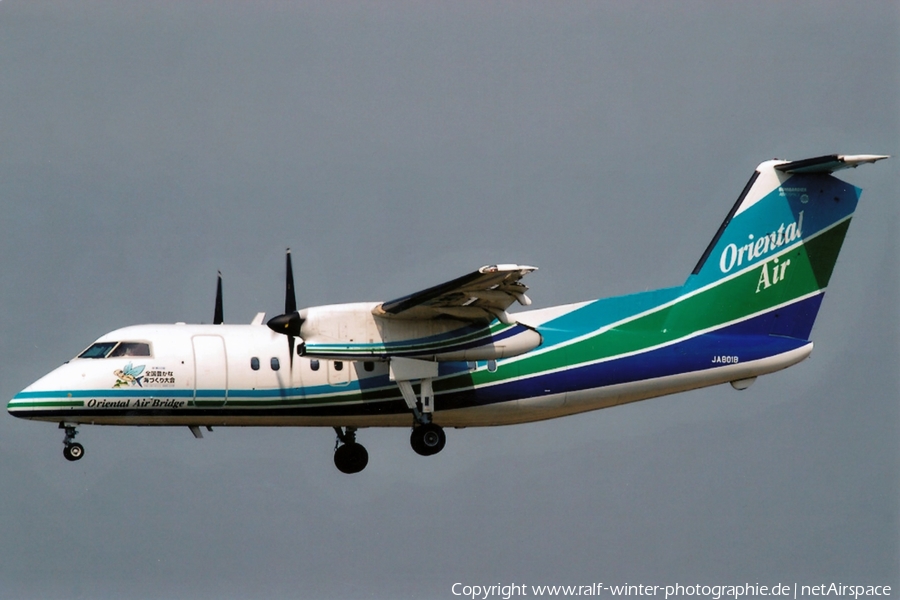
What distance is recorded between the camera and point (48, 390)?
54.7 feet

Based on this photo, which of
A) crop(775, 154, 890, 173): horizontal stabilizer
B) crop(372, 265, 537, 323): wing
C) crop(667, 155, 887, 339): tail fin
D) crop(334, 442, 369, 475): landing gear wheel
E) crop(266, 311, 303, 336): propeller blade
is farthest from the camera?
crop(334, 442, 369, 475): landing gear wheel

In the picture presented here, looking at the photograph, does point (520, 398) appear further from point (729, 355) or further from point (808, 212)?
point (808, 212)

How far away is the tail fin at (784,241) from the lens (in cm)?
1859

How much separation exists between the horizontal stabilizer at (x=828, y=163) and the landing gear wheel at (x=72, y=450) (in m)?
10.5

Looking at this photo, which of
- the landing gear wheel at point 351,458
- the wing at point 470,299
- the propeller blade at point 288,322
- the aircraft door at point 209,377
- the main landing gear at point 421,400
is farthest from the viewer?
the landing gear wheel at point 351,458

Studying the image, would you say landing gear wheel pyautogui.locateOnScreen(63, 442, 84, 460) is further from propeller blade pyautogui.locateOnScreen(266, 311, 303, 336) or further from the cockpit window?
propeller blade pyautogui.locateOnScreen(266, 311, 303, 336)

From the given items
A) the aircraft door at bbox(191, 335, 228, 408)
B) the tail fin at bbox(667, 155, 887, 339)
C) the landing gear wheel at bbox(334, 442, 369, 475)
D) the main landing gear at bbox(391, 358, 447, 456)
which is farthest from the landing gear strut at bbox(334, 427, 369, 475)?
the tail fin at bbox(667, 155, 887, 339)

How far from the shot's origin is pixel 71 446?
56.1 ft

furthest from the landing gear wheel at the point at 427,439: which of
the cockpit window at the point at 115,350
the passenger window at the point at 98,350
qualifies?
the passenger window at the point at 98,350

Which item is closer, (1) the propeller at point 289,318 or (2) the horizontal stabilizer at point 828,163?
(1) the propeller at point 289,318

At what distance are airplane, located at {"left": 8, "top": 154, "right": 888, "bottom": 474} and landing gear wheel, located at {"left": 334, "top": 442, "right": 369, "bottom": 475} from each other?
0.8 inches

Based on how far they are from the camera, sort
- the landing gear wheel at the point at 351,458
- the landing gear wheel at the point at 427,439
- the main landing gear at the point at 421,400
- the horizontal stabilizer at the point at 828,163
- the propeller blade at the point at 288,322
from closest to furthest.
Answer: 1. the propeller blade at the point at 288,322
2. the main landing gear at the point at 421,400
3. the landing gear wheel at the point at 427,439
4. the horizontal stabilizer at the point at 828,163
5. the landing gear wheel at the point at 351,458

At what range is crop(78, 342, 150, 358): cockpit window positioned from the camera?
17.0 meters

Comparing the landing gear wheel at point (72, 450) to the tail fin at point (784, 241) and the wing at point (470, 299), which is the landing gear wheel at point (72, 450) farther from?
the tail fin at point (784, 241)
